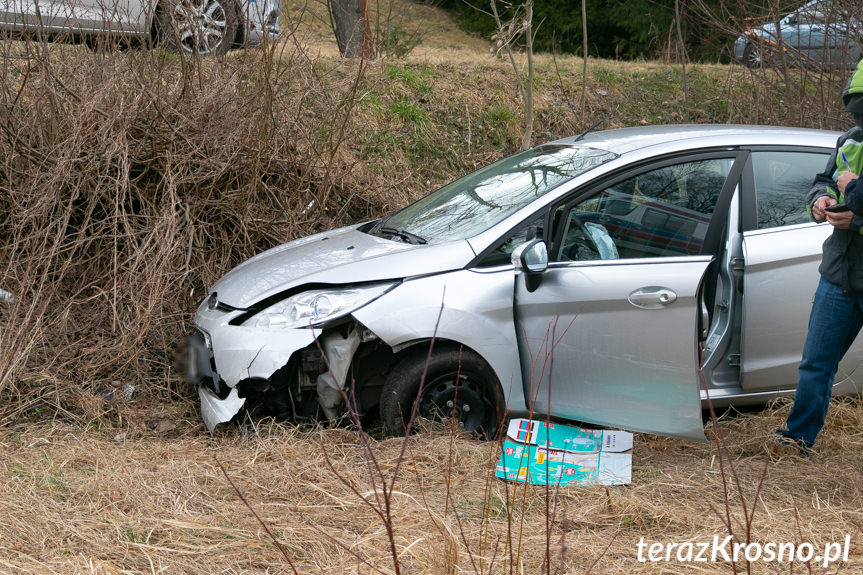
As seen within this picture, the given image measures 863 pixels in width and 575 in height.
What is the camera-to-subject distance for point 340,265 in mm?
4227

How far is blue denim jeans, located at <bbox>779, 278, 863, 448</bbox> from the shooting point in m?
3.74

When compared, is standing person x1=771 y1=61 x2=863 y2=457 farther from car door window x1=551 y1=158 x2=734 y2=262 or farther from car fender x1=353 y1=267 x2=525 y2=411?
car fender x1=353 y1=267 x2=525 y2=411

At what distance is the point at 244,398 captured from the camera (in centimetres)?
418

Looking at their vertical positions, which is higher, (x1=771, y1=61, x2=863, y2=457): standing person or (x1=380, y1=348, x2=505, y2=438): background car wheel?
(x1=771, y1=61, x2=863, y2=457): standing person

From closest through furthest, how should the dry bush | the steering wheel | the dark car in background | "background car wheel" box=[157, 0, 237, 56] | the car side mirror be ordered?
the car side mirror < the steering wheel < the dry bush < "background car wheel" box=[157, 0, 237, 56] < the dark car in background

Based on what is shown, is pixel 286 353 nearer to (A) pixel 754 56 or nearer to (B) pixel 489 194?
(B) pixel 489 194

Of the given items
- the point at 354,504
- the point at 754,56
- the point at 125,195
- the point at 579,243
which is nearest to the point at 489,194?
the point at 579,243

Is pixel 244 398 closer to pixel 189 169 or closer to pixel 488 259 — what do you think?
pixel 488 259

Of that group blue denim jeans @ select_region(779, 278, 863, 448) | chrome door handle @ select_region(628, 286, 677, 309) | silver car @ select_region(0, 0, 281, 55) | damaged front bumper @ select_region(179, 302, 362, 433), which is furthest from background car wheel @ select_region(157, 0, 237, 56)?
blue denim jeans @ select_region(779, 278, 863, 448)

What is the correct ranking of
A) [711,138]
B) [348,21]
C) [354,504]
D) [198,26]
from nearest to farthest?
[354,504] < [711,138] < [198,26] < [348,21]

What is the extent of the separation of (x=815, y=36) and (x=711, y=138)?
4.73 m

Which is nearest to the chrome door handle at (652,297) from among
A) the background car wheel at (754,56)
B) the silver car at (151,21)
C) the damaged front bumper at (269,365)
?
the damaged front bumper at (269,365)

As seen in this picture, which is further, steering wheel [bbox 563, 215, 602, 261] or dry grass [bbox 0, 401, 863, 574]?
steering wheel [bbox 563, 215, 602, 261]

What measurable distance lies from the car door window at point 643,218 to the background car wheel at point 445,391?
2.27 ft
